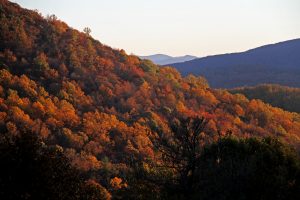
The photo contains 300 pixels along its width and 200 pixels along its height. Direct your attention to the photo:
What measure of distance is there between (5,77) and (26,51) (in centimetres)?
3111

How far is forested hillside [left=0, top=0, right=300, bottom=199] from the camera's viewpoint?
125938 mm

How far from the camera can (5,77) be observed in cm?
14688

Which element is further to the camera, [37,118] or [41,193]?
[37,118]

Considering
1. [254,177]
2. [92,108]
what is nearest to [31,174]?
[254,177]

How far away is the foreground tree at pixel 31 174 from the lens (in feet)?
76.0

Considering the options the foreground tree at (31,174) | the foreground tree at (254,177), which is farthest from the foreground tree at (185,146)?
the foreground tree at (31,174)

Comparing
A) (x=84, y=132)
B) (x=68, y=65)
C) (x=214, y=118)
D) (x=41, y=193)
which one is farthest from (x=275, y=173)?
(x=68, y=65)

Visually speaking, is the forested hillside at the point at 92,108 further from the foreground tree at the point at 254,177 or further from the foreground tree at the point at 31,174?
the foreground tree at the point at 31,174

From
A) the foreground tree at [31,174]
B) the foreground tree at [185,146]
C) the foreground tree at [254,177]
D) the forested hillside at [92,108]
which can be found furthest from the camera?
the forested hillside at [92,108]

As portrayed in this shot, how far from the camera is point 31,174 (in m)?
24.2

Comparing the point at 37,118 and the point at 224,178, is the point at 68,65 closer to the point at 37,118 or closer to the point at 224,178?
the point at 37,118

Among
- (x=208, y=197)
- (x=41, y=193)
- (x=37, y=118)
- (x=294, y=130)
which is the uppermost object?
(x=41, y=193)

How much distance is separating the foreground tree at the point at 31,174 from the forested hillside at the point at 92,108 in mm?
70161

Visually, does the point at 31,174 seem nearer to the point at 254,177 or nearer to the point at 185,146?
the point at 185,146
